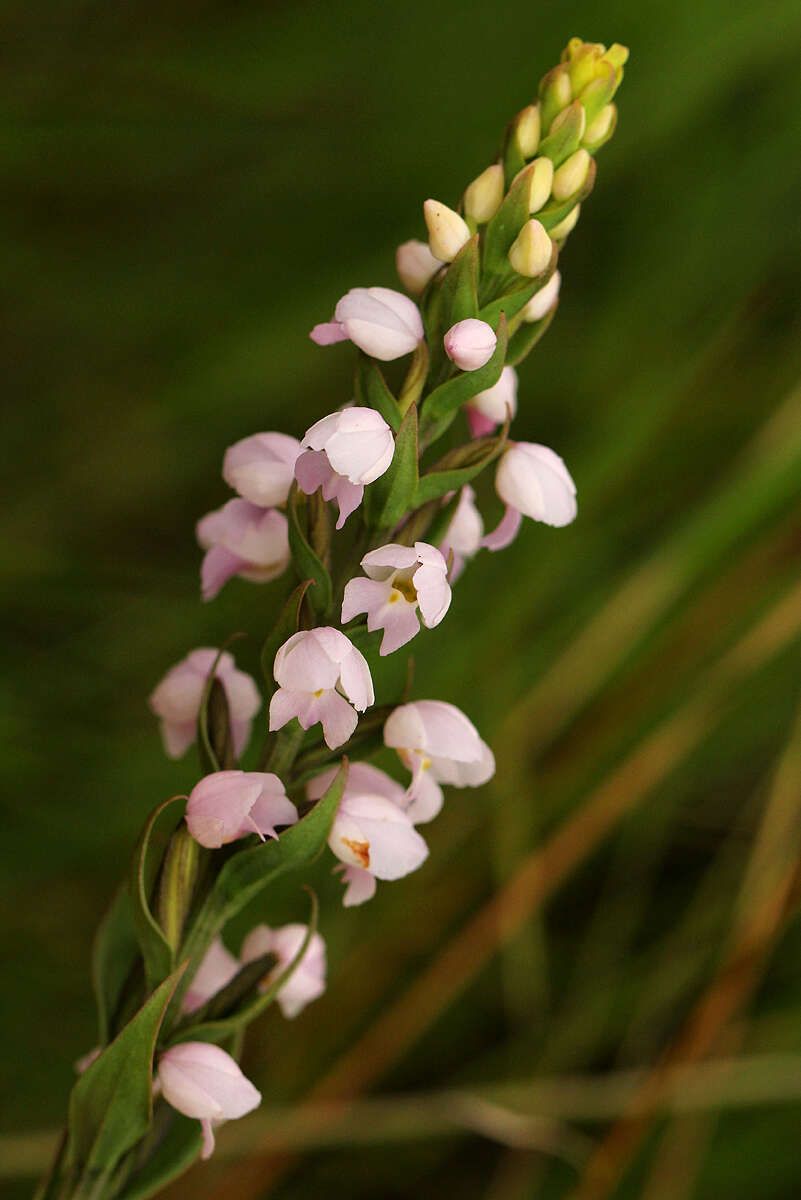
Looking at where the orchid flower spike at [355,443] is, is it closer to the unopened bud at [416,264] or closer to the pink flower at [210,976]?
the unopened bud at [416,264]

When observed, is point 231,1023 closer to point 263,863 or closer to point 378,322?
point 263,863

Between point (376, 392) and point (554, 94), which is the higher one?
point (554, 94)

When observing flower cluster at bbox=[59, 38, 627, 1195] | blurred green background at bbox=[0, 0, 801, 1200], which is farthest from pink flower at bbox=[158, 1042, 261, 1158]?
blurred green background at bbox=[0, 0, 801, 1200]

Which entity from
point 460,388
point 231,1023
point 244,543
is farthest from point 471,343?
point 231,1023

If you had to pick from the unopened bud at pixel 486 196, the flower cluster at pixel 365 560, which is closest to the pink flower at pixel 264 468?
the flower cluster at pixel 365 560

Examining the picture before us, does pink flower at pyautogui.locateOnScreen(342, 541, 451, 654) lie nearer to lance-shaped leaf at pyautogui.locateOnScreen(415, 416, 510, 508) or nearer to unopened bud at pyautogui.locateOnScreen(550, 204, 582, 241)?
lance-shaped leaf at pyautogui.locateOnScreen(415, 416, 510, 508)
